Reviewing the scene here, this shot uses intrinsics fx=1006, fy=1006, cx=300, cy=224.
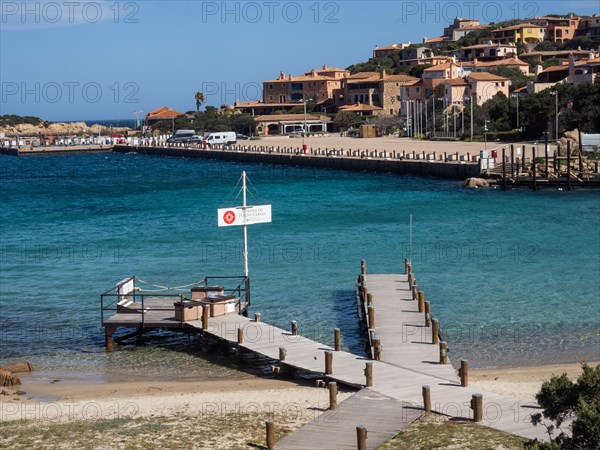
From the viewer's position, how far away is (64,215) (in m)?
56.3

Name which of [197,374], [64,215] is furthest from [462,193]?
[197,374]

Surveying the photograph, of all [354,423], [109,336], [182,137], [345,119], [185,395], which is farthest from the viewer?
[182,137]

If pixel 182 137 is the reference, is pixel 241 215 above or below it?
below

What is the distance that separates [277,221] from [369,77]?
9834 centimetres

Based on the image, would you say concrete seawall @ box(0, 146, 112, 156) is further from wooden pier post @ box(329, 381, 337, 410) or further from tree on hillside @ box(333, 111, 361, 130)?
wooden pier post @ box(329, 381, 337, 410)

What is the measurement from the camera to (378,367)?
1944 centimetres

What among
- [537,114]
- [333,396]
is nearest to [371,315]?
[333,396]

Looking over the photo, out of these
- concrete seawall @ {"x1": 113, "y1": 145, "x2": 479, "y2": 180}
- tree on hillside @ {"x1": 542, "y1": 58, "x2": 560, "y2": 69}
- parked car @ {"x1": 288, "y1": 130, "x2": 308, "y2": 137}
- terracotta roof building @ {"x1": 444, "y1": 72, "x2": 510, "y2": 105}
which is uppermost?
tree on hillside @ {"x1": 542, "y1": 58, "x2": 560, "y2": 69}

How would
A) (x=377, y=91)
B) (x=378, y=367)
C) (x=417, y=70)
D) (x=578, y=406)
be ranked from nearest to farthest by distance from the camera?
1. (x=578, y=406)
2. (x=378, y=367)
3. (x=377, y=91)
4. (x=417, y=70)

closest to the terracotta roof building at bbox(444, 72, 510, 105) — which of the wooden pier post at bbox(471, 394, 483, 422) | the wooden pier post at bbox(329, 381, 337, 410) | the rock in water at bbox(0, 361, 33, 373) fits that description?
the rock in water at bbox(0, 361, 33, 373)

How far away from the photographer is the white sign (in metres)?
25.8

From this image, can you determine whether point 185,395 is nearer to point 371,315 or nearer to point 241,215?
point 371,315

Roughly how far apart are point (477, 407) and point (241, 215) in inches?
447

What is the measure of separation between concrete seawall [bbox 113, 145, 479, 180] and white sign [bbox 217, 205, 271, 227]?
130 feet
